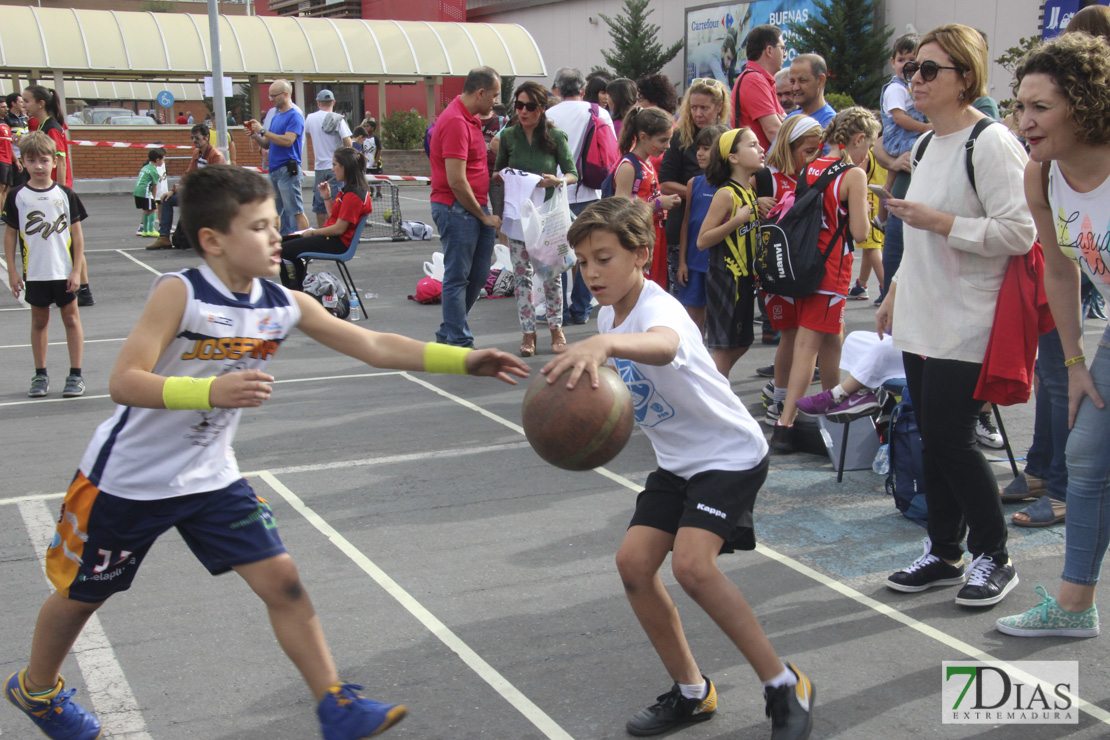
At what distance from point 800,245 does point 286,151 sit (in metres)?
9.91

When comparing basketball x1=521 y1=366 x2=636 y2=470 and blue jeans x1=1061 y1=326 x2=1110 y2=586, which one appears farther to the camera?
blue jeans x1=1061 y1=326 x2=1110 y2=586

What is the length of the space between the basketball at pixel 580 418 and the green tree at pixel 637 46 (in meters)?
47.3

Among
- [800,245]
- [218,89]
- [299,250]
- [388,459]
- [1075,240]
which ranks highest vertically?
[218,89]

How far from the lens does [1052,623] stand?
12.5ft

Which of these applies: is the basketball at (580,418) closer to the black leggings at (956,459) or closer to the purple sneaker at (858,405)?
the black leggings at (956,459)

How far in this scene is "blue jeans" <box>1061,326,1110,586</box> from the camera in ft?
11.6

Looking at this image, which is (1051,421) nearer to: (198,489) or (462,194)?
(198,489)

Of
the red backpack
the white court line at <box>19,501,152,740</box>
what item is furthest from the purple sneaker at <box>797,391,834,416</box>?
the red backpack

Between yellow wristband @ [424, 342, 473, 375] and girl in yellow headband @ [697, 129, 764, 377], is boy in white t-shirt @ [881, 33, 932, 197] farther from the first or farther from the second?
yellow wristband @ [424, 342, 473, 375]

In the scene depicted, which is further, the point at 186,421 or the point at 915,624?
the point at 915,624

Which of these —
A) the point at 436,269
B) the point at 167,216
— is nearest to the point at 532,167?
the point at 436,269

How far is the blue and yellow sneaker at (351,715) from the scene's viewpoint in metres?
2.93

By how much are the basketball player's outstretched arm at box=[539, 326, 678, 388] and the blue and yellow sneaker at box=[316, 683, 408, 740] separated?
1106 millimetres

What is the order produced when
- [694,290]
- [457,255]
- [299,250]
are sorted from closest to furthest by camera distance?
[694,290], [457,255], [299,250]
